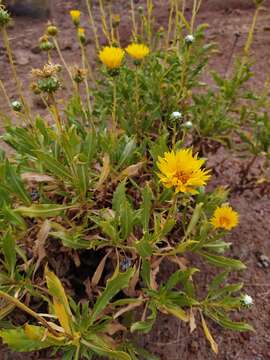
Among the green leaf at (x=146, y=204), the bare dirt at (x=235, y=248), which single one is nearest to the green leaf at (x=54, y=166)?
the green leaf at (x=146, y=204)

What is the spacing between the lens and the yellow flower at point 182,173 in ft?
3.49

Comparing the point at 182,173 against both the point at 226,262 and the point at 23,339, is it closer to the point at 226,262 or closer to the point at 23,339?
the point at 226,262

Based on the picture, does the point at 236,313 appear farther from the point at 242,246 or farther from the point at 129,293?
the point at 129,293

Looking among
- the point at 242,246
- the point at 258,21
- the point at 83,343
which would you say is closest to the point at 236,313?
the point at 242,246

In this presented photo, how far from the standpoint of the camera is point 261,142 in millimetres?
1835

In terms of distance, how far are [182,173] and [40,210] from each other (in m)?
0.48

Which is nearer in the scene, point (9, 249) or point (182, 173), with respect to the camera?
point (182, 173)

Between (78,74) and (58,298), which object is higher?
(78,74)

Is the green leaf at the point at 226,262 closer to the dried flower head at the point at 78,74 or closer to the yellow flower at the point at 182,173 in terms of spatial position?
the yellow flower at the point at 182,173

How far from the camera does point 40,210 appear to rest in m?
1.25

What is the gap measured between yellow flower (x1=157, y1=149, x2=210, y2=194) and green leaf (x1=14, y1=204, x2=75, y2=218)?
395 mm

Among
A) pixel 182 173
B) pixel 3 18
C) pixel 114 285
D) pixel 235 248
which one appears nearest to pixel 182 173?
pixel 182 173

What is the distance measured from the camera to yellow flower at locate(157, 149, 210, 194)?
1063mm

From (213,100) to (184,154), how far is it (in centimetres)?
104
